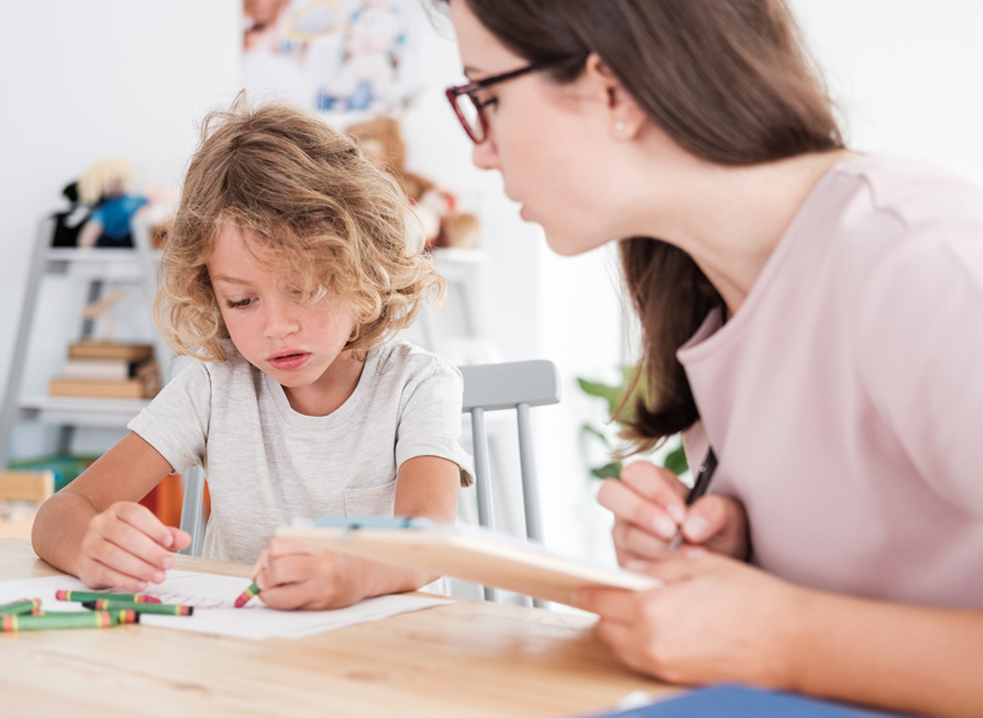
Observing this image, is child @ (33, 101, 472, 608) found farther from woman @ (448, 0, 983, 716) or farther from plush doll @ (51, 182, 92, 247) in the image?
plush doll @ (51, 182, 92, 247)

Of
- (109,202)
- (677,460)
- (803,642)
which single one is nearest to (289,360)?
(803,642)

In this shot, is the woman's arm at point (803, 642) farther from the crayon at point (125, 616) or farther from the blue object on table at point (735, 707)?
the crayon at point (125, 616)

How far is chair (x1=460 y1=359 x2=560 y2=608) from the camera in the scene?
125cm

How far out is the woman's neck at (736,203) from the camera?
700mm

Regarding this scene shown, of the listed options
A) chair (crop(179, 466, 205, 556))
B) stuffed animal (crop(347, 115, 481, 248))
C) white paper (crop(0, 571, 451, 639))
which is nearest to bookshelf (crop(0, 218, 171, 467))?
stuffed animal (crop(347, 115, 481, 248))

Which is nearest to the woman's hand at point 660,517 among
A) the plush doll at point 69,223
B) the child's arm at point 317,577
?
the child's arm at point 317,577

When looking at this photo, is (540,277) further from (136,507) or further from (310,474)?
(136,507)

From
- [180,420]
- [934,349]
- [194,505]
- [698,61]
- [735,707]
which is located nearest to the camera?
[735,707]

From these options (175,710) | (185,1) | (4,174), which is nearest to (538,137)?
(175,710)

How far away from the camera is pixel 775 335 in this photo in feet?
2.25

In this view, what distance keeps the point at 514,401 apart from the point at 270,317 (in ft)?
1.23

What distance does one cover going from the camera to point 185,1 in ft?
10.0

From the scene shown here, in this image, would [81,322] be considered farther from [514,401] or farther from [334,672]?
[334,672]

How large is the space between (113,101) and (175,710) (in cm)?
303
